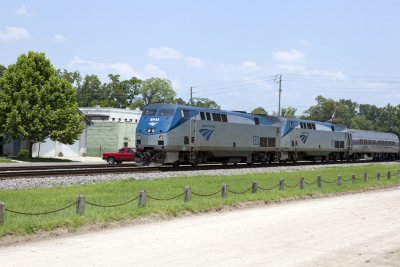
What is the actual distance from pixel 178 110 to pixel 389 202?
16125 mm

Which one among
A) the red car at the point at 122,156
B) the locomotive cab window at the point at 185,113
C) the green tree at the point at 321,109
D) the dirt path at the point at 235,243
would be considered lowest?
the dirt path at the point at 235,243

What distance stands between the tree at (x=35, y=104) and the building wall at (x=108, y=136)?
2090 cm

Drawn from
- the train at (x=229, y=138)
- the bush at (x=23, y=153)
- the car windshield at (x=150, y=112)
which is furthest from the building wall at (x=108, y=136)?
the car windshield at (x=150, y=112)

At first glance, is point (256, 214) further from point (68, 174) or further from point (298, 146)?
point (298, 146)

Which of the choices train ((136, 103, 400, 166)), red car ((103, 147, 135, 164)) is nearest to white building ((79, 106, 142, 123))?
red car ((103, 147, 135, 164))

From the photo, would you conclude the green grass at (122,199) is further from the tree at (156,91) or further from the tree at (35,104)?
the tree at (156,91)

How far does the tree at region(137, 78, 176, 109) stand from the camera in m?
153

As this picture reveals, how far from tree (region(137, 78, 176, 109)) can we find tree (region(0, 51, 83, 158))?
98715 millimetres

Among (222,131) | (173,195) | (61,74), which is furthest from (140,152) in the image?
(61,74)

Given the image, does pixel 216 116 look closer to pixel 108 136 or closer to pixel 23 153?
pixel 23 153

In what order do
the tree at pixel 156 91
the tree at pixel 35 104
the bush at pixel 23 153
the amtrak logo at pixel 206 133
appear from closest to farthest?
the amtrak logo at pixel 206 133
the tree at pixel 35 104
the bush at pixel 23 153
the tree at pixel 156 91

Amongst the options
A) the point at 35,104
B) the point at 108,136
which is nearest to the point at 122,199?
the point at 35,104

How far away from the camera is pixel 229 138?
38.0 meters

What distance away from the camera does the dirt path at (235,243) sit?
964cm
